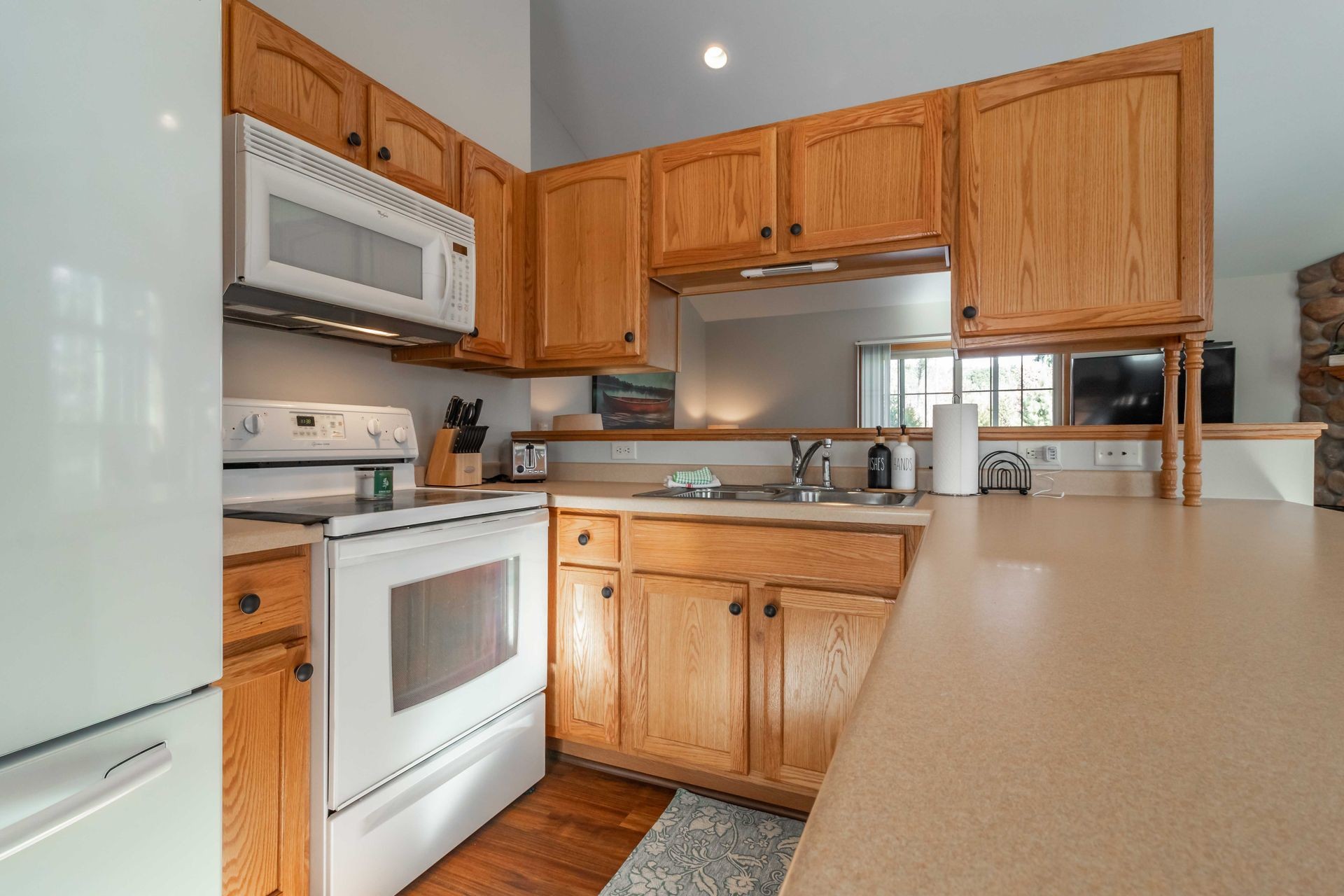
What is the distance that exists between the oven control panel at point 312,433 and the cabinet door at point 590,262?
2.12ft

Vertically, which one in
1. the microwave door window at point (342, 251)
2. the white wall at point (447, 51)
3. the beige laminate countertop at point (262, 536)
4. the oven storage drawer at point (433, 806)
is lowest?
the oven storage drawer at point (433, 806)

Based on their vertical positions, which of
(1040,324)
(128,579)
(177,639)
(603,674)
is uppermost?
(1040,324)

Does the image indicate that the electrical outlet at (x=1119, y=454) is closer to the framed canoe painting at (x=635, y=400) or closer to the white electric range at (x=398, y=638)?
the white electric range at (x=398, y=638)

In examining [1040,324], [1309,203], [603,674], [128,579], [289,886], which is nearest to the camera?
[128,579]

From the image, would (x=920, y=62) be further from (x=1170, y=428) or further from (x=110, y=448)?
(x=110, y=448)

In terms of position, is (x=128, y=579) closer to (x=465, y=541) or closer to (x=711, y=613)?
(x=465, y=541)

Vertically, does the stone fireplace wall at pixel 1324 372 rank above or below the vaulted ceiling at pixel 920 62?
below

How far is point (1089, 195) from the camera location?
71.1 inches

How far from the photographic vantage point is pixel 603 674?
204 cm

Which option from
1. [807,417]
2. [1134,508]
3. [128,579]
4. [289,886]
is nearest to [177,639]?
[128,579]

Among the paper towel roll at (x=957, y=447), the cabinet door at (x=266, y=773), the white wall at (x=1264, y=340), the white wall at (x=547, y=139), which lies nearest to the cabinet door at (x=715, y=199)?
the paper towel roll at (x=957, y=447)

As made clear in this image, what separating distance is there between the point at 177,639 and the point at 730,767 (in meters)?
1.46

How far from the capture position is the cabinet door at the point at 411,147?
76.6 inches

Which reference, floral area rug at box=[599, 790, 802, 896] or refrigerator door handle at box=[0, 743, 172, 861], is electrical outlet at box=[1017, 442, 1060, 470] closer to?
floral area rug at box=[599, 790, 802, 896]
